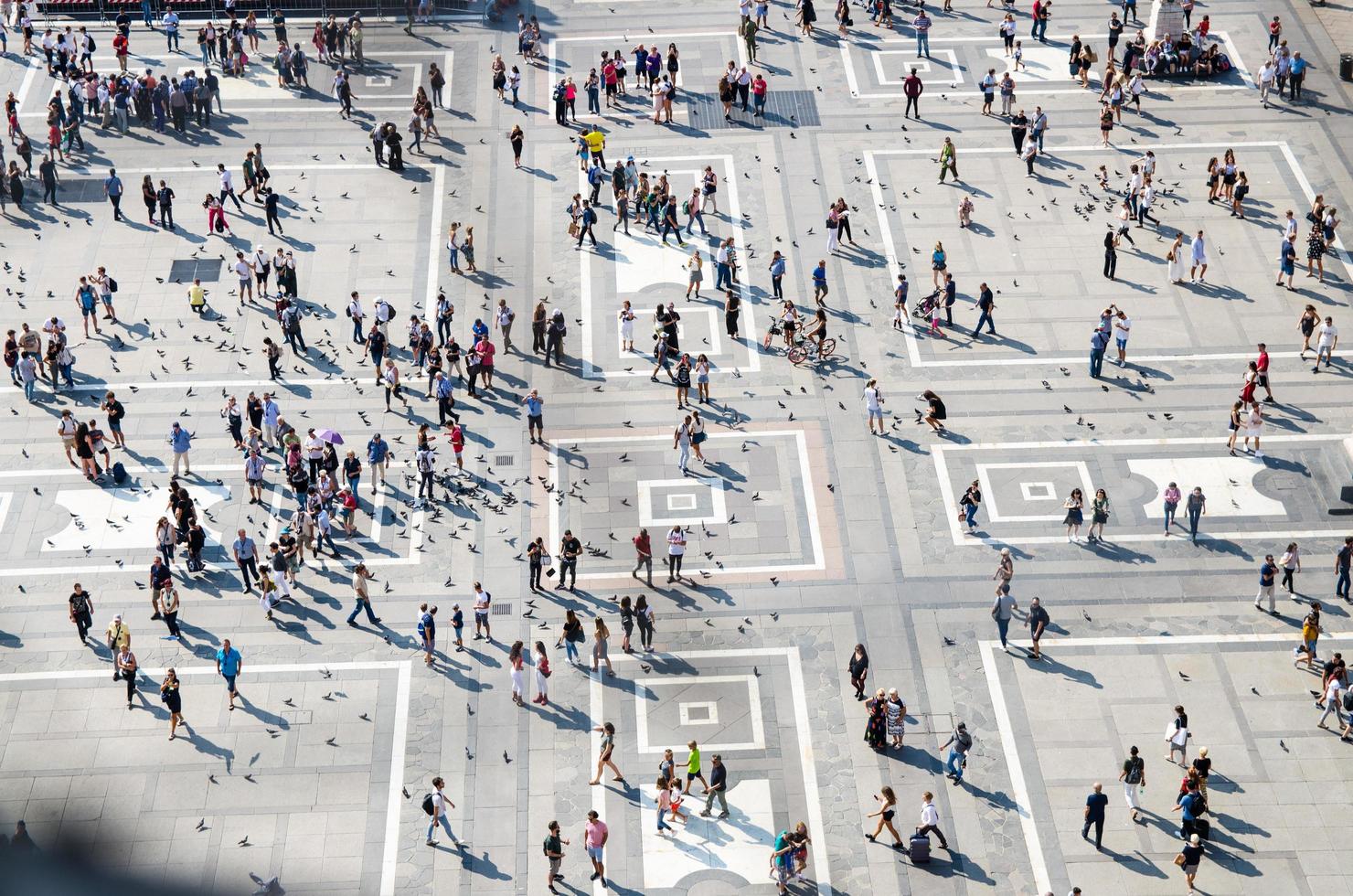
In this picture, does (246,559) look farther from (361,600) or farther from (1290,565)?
(1290,565)

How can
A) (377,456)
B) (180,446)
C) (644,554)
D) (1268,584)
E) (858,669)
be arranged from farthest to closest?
(180,446), (377,456), (644,554), (1268,584), (858,669)

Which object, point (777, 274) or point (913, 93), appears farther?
point (913, 93)

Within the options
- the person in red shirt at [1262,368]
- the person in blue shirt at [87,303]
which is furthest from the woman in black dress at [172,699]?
the person in red shirt at [1262,368]

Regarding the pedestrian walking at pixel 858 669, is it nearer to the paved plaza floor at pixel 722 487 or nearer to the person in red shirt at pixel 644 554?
the paved plaza floor at pixel 722 487

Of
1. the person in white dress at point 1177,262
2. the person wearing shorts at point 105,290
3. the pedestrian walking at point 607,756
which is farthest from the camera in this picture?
the person in white dress at point 1177,262

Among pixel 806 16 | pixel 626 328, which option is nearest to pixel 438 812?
pixel 626 328

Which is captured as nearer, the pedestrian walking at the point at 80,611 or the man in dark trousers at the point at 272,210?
the pedestrian walking at the point at 80,611
